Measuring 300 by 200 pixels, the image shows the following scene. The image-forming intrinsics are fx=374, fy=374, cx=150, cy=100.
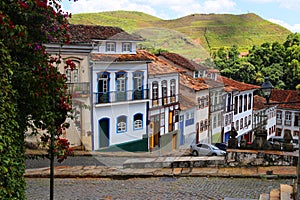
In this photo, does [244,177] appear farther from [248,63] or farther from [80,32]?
[248,63]

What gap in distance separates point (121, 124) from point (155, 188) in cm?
404

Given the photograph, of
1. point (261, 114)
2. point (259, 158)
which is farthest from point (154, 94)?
point (261, 114)

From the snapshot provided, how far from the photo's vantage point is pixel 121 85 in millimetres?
10633

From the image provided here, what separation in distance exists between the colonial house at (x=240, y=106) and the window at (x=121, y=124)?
23.9 ft

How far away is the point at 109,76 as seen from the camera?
10711mm

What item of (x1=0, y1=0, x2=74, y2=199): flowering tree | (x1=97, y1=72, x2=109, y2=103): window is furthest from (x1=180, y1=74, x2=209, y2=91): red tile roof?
(x1=0, y1=0, x2=74, y2=199): flowering tree

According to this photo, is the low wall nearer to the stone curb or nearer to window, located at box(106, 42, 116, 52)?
the stone curb

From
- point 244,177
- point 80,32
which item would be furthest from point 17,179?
point 80,32

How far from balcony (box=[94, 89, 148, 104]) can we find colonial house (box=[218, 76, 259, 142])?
25.1 ft

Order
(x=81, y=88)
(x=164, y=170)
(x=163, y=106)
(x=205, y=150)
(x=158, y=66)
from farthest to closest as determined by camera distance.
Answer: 1. (x=205, y=150)
2. (x=81, y=88)
3. (x=163, y=106)
4. (x=158, y=66)
5. (x=164, y=170)

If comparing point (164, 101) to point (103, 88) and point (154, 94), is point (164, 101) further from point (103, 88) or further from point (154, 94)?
point (103, 88)

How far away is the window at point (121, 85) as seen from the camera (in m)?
10.4

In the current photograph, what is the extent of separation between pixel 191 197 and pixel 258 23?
46572mm

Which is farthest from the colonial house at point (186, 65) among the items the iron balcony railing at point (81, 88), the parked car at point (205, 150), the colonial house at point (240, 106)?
the colonial house at point (240, 106)
